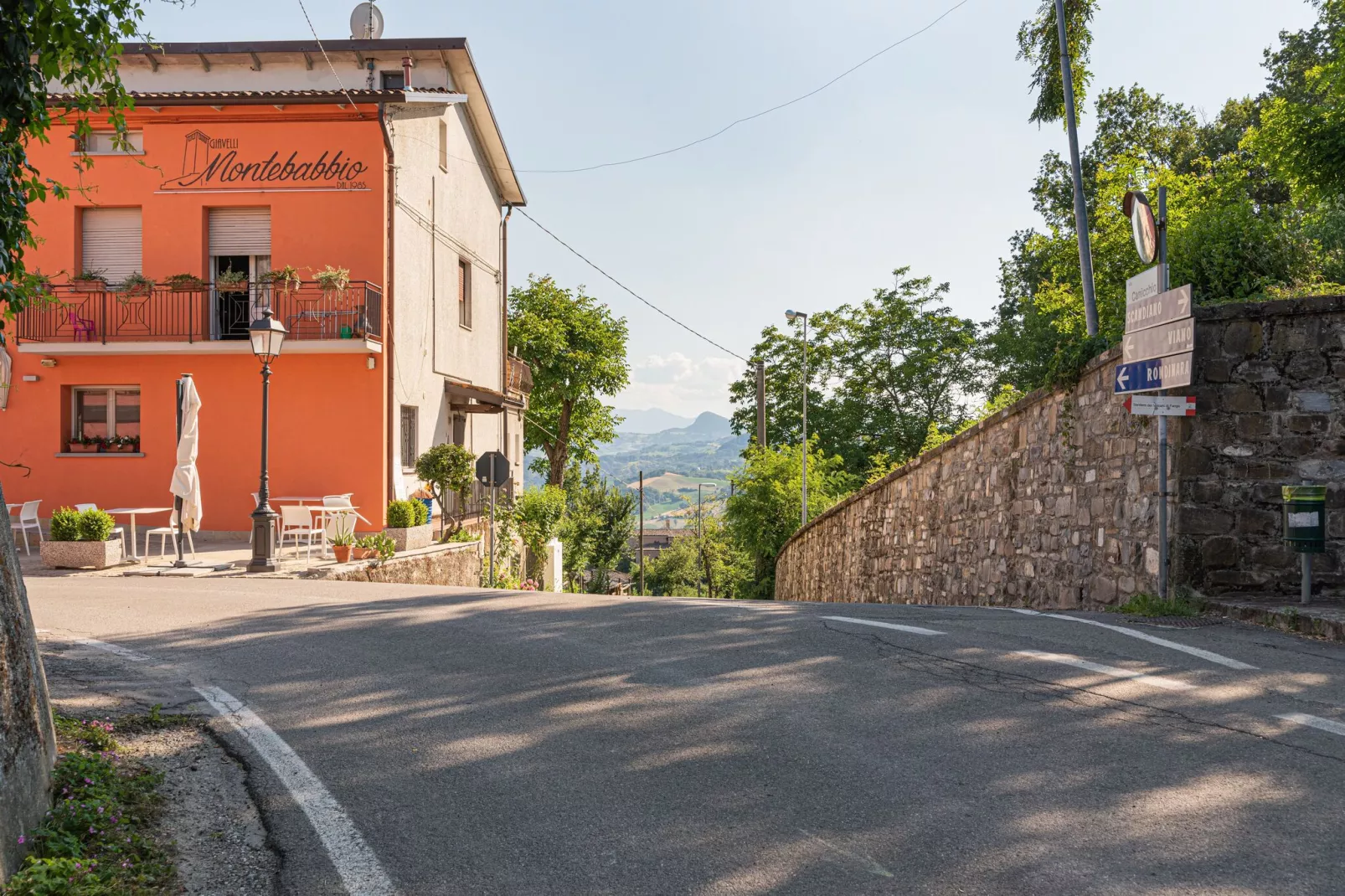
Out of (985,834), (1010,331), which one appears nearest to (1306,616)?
(985,834)

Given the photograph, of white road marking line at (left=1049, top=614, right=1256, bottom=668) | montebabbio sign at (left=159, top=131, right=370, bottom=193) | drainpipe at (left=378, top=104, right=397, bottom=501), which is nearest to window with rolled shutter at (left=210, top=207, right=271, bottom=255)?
montebabbio sign at (left=159, top=131, right=370, bottom=193)

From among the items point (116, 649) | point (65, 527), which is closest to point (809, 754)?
point (116, 649)

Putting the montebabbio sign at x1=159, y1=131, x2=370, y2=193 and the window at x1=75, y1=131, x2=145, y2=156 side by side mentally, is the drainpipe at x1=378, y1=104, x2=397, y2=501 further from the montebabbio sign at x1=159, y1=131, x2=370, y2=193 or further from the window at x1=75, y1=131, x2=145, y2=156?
the window at x1=75, y1=131, x2=145, y2=156

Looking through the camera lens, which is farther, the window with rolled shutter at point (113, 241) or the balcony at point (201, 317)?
the window with rolled shutter at point (113, 241)

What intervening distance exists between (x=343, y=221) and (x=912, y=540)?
12.8 meters

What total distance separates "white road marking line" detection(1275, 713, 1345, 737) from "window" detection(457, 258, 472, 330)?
73.1 feet

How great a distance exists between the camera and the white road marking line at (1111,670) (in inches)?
224

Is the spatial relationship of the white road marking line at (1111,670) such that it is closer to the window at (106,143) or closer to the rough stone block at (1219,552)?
the rough stone block at (1219,552)

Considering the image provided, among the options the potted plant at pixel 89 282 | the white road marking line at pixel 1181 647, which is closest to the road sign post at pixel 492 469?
the potted plant at pixel 89 282

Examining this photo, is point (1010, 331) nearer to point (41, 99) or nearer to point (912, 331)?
point (912, 331)

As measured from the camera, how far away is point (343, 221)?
19.6 m

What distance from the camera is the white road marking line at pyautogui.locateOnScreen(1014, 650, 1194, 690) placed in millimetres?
5691

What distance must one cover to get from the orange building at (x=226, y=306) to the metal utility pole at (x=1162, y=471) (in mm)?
14295

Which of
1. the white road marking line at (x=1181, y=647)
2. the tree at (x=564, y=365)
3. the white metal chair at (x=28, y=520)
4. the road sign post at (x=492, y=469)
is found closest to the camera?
the white road marking line at (x=1181, y=647)
